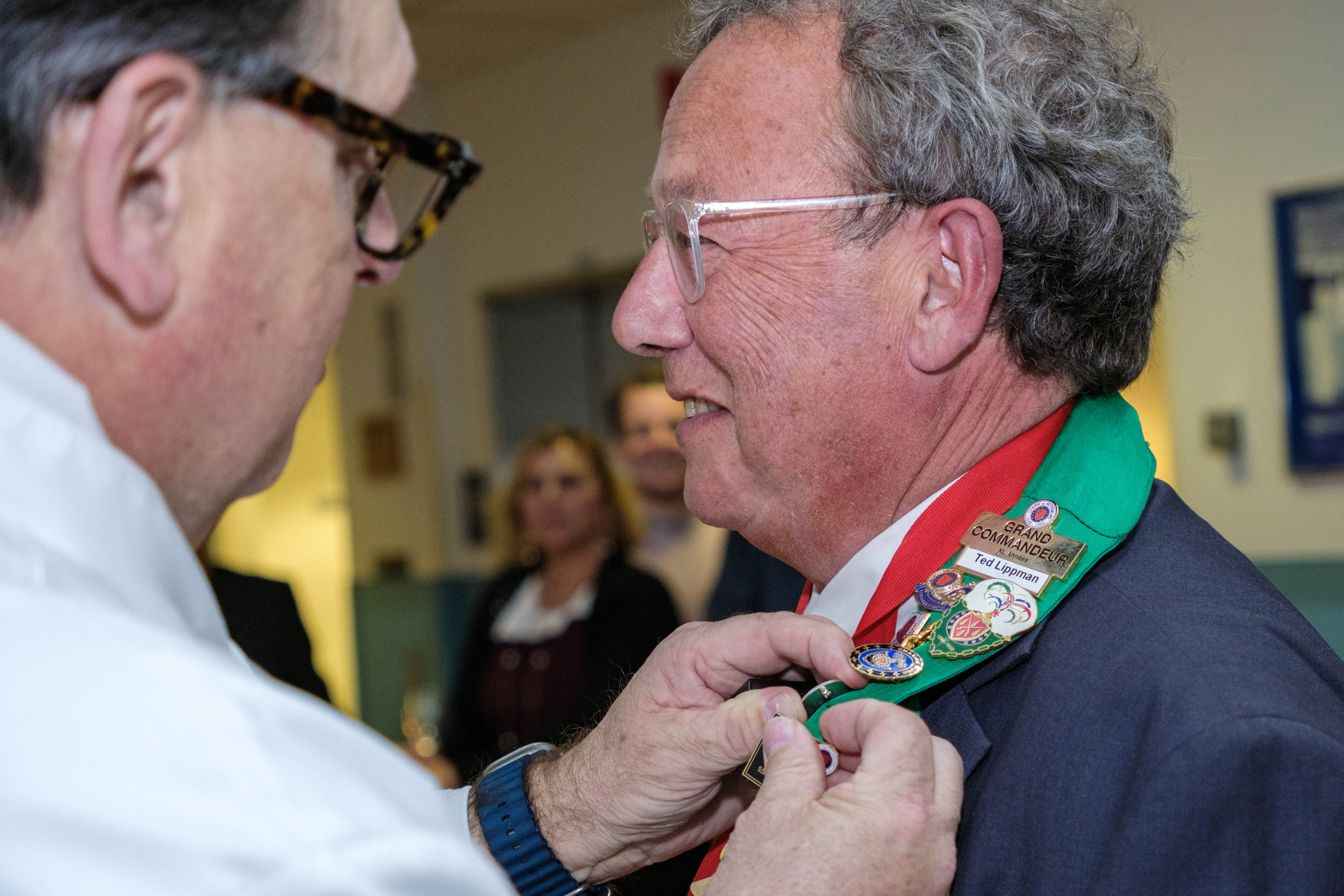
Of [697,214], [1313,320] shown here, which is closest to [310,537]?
[1313,320]

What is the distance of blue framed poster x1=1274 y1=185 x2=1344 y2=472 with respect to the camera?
3.51m

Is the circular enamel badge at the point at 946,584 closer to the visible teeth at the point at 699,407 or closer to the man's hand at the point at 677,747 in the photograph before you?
the man's hand at the point at 677,747

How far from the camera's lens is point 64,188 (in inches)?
28.4

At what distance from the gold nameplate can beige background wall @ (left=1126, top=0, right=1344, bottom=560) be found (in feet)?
8.98

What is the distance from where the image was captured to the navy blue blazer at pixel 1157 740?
905 millimetres

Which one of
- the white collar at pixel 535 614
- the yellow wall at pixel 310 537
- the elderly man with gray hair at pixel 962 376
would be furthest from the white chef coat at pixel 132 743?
the yellow wall at pixel 310 537

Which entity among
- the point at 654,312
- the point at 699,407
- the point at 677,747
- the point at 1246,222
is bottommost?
the point at 677,747

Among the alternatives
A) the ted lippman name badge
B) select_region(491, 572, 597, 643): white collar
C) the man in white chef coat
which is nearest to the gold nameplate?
the ted lippman name badge

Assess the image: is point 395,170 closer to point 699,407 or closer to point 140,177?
point 140,177

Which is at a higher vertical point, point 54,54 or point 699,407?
point 54,54

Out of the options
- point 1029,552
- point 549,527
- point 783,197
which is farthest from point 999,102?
point 549,527

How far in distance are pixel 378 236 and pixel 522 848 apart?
0.75 meters

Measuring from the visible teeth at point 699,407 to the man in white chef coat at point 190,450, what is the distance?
0.45m

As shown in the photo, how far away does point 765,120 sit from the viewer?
1261 millimetres
